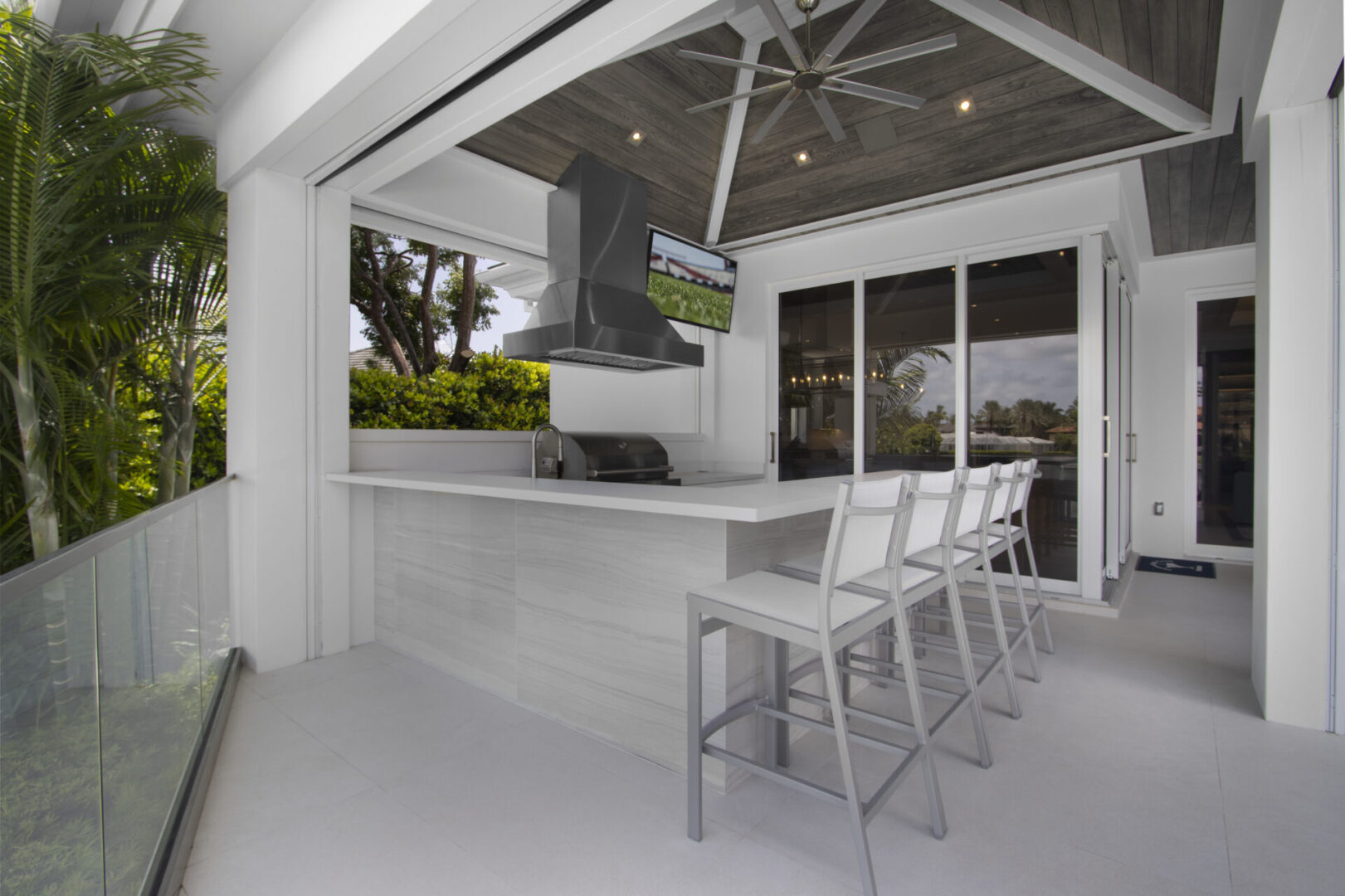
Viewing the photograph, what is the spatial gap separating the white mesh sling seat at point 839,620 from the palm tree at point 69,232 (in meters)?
2.53

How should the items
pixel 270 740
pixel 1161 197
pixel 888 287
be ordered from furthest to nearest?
1. pixel 888 287
2. pixel 1161 197
3. pixel 270 740

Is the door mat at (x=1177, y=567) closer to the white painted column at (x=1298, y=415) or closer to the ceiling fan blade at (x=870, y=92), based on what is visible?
the white painted column at (x=1298, y=415)

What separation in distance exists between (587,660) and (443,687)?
0.84 m

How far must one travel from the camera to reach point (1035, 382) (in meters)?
4.08

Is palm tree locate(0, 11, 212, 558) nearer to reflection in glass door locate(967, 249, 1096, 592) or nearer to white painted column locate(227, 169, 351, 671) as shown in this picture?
white painted column locate(227, 169, 351, 671)

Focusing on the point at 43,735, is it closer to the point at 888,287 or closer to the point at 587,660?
the point at 587,660

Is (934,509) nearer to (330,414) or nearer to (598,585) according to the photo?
(598,585)

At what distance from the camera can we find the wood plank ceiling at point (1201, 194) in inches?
147

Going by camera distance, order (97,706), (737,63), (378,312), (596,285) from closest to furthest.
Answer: (97,706) → (737,63) → (596,285) → (378,312)

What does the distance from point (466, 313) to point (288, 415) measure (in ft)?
11.5

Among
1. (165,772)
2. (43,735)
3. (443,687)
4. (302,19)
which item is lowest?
(443,687)

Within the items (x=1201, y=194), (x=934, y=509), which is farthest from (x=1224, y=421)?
(x=934, y=509)

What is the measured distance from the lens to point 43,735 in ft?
2.77

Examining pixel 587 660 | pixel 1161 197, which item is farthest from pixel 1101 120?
pixel 587 660
